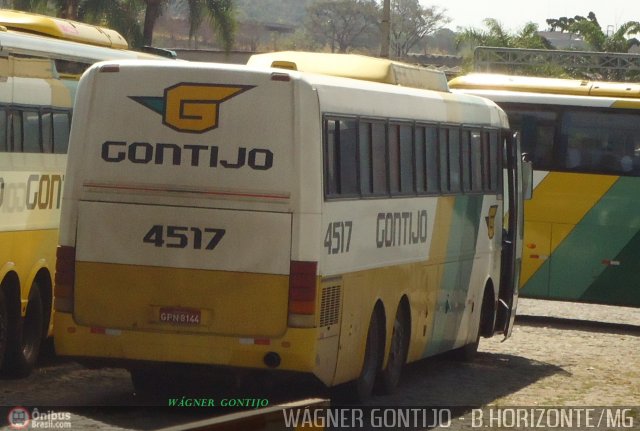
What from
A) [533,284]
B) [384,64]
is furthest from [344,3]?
[384,64]

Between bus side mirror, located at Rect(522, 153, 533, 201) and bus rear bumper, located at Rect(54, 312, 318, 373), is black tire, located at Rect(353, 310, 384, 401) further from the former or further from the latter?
bus side mirror, located at Rect(522, 153, 533, 201)

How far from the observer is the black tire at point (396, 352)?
14.4 metres

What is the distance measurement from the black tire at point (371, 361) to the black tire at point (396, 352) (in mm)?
398

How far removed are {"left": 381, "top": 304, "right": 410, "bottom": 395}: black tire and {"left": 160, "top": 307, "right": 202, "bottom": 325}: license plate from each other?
2.78 meters

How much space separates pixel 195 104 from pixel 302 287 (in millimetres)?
1575

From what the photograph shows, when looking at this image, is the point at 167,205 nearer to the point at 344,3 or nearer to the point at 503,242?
the point at 503,242

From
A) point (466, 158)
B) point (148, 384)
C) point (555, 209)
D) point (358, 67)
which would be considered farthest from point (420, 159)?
point (555, 209)

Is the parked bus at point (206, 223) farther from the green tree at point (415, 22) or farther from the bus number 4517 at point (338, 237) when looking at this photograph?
the green tree at point (415, 22)

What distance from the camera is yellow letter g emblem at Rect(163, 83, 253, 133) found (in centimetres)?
1198

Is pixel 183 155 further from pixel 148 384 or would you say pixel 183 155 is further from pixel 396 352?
pixel 396 352

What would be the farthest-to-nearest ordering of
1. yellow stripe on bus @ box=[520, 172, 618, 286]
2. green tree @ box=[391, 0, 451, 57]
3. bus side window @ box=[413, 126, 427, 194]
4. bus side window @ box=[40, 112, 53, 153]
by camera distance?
green tree @ box=[391, 0, 451, 57]
yellow stripe on bus @ box=[520, 172, 618, 286]
bus side window @ box=[413, 126, 427, 194]
bus side window @ box=[40, 112, 53, 153]

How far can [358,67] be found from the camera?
1534 cm

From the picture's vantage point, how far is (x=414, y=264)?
14.8m

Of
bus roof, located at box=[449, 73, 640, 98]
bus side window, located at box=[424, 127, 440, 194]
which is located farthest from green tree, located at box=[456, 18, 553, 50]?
bus side window, located at box=[424, 127, 440, 194]
